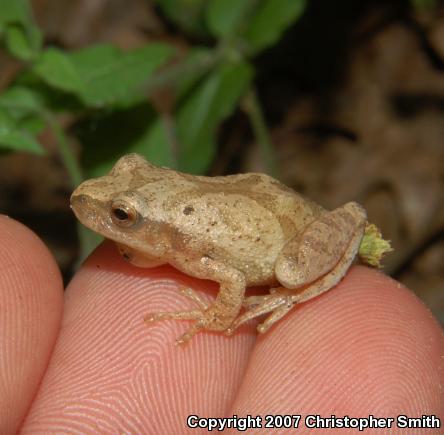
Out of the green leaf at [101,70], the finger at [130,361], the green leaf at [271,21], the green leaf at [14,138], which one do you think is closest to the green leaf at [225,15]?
the green leaf at [271,21]

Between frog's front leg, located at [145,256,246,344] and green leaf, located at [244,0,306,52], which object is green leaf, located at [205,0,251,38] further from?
frog's front leg, located at [145,256,246,344]

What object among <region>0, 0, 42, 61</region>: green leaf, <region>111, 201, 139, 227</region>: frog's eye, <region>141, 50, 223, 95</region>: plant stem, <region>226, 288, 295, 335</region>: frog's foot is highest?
<region>0, 0, 42, 61</region>: green leaf

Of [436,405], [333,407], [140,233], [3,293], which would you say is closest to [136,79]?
[140,233]

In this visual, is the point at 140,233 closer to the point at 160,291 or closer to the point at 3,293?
the point at 160,291

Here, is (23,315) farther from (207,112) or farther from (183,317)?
(207,112)

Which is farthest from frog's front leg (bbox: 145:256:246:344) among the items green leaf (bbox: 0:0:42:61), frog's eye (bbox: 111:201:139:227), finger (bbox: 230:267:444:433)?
green leaf (bbox: 0:0:42:61)

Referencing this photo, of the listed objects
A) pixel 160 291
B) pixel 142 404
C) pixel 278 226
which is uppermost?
pixel 278 226

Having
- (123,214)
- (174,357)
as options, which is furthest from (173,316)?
(123,214)

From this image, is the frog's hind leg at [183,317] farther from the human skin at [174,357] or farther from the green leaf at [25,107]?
the green leaf at [25,107]
